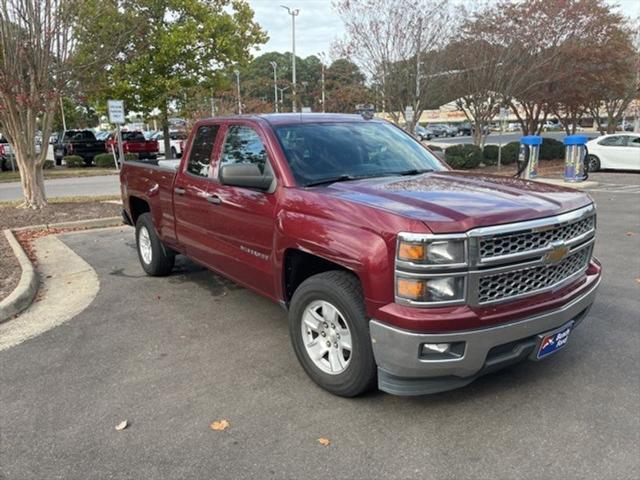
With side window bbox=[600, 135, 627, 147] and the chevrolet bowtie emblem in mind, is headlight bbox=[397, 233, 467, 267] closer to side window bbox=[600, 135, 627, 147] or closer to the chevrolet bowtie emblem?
the chevrolet bowtie emblem

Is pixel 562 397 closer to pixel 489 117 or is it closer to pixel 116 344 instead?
pixel 116 344

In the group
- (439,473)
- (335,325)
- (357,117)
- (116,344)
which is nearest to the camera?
(439,473)

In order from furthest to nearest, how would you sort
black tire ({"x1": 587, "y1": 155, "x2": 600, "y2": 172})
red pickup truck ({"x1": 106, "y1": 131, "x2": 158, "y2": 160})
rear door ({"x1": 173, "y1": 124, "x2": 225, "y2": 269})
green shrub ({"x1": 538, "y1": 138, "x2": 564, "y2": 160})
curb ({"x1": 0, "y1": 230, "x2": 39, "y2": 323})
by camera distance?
red pickup truck ({"x1": 106, "y1": 131, "x2": 158, "y2": 160}) → green shrub ({"x1": 538, "y1": 138, "x2": 564, "y2": 160}) → black tire ({"x1": 587, "y1": 155, "x2": 600, "y2": 172}) → curb ({"x1": 0, "y1": 230, "x2": 39, "y2": 323}) → rear door ({"x1": 173, "y1": 124, "x2": 225, "y2": 269})

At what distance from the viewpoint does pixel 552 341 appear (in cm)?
330

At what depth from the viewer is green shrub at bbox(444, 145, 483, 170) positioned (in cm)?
2014

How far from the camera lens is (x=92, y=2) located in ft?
35.9

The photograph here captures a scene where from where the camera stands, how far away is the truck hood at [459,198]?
2.95 metres

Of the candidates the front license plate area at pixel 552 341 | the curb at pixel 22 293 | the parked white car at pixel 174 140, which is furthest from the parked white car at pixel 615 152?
the curb at pixel 22 293

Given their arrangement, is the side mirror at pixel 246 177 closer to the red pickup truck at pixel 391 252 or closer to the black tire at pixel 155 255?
the red pickup truck at pixel 391 252

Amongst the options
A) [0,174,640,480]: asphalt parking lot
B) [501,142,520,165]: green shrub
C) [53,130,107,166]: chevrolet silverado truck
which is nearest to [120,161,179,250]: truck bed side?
[0,174,640,480]: asphalt parking lot

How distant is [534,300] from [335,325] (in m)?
1.22

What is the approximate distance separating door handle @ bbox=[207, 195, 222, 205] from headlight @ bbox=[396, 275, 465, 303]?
214 cm

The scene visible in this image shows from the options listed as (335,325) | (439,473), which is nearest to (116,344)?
(335,325)

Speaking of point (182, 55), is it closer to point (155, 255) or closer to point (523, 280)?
point (155, 255)
